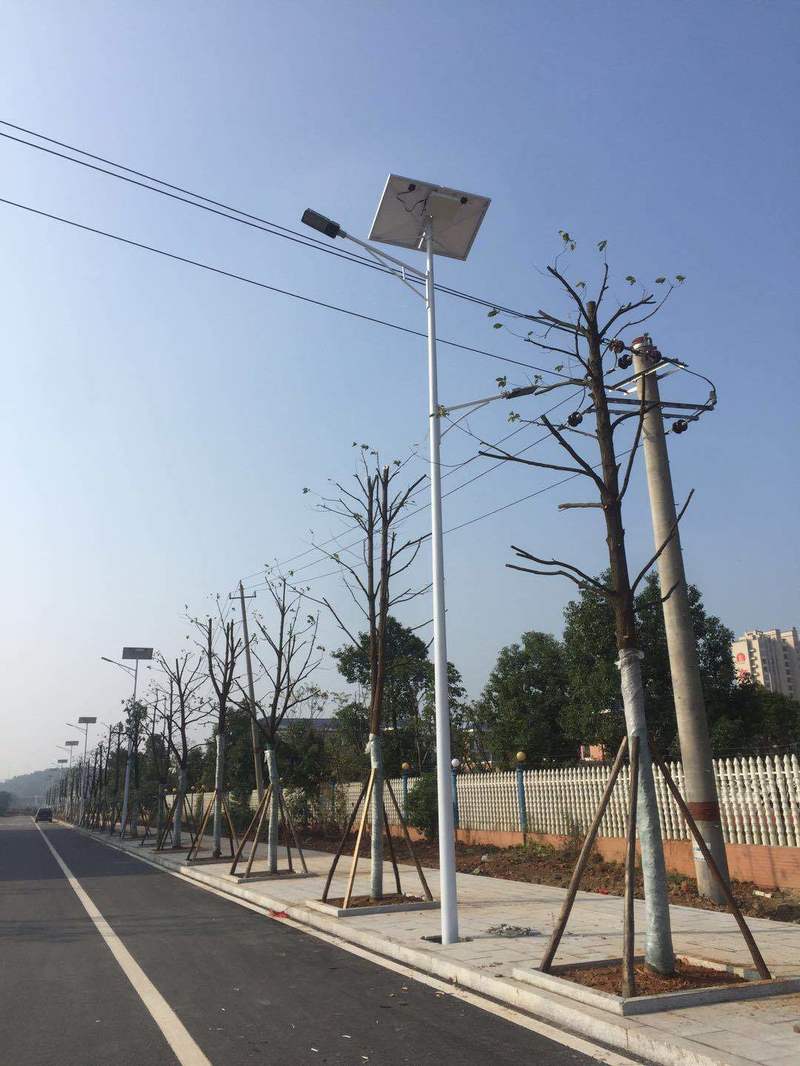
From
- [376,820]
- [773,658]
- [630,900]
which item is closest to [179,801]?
[376,820]

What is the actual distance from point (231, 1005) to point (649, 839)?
3.53 meters

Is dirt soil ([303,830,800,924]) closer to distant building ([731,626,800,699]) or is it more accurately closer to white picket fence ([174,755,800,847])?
white picket fence ([174,755,800,847])

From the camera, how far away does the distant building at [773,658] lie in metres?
113

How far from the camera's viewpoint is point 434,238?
11.1 meters

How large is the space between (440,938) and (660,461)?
22.4 ft

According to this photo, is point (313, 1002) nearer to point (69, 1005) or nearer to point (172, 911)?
point (69, 1005)

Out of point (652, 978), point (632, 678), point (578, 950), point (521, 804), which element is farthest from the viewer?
point (521, 804)

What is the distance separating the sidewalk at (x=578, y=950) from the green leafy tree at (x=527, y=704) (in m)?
19.3

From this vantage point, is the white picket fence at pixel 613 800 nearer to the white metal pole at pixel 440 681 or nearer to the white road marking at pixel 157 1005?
the white metal pole at pixel 440 681

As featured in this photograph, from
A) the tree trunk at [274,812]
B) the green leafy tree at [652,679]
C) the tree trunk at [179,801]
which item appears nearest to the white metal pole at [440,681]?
the tree trunk at [274,812]

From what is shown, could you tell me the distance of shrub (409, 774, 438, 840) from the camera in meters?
20.8

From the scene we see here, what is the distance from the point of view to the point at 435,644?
30.8 ft

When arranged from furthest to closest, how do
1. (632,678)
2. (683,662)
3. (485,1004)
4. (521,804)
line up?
(521,804) → (683,662) → (632,678) → (485,1004)

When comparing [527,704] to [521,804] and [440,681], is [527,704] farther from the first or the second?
[440,681]
